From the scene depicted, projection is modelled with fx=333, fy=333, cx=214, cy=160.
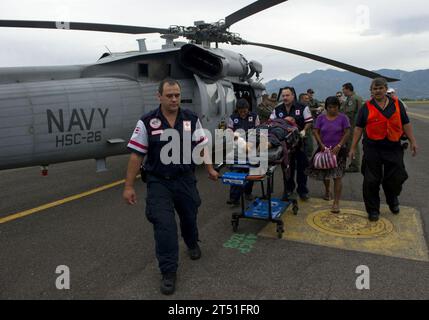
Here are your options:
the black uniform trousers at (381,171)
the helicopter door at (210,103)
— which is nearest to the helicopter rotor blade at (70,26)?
the helicopter door at (210,103)

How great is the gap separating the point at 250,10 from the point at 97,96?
142 inches

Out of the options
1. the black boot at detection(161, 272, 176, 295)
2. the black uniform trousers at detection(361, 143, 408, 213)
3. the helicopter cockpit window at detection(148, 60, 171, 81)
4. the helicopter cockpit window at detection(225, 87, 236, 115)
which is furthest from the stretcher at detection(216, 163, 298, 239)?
the helicopter cockpit window at detection(225, 87, 236, 115)

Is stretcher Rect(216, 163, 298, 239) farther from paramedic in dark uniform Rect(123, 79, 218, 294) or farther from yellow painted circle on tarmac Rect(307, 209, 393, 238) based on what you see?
paramedic in dark uniform Rect(123, 79, 218, 294)

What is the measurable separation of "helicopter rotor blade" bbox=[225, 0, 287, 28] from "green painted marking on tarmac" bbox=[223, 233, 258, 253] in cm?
419

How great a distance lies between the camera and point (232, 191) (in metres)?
5.51

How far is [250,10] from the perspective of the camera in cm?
690

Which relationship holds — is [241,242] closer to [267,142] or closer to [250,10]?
[267,142]

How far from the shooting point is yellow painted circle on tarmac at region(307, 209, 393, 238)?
4262 mm

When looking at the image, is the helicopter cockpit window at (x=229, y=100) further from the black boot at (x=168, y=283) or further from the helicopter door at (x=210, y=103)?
the black boot at (x=168, y=283)

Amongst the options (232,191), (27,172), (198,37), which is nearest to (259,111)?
(198,37)

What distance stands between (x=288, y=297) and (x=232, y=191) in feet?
8.74

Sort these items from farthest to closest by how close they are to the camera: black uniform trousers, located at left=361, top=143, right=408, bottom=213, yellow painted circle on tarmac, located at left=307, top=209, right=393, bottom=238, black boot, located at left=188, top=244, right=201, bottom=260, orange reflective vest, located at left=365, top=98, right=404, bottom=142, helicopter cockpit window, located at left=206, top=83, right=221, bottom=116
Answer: helicopter cockpit window, located at left=206, top=83, right=221, bottom=116 < black uniform trousers, located at left=361, top=143, right=408, bottom=213 < orange reflective vest, located at left=365, top=98, right=404, bottom=142 < yellow painted circle on tarmac, located at left=307, top=209, right=393, bottom=238 < black boot, located at left=188, top=244, right=201, bottom=260

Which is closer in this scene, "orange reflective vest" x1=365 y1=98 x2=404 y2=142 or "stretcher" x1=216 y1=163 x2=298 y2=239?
"stretcher" x1=216 y1=163 x2=298 y2=239

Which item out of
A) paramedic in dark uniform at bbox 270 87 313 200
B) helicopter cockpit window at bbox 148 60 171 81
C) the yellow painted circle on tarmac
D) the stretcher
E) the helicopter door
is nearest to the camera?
the stretcher
